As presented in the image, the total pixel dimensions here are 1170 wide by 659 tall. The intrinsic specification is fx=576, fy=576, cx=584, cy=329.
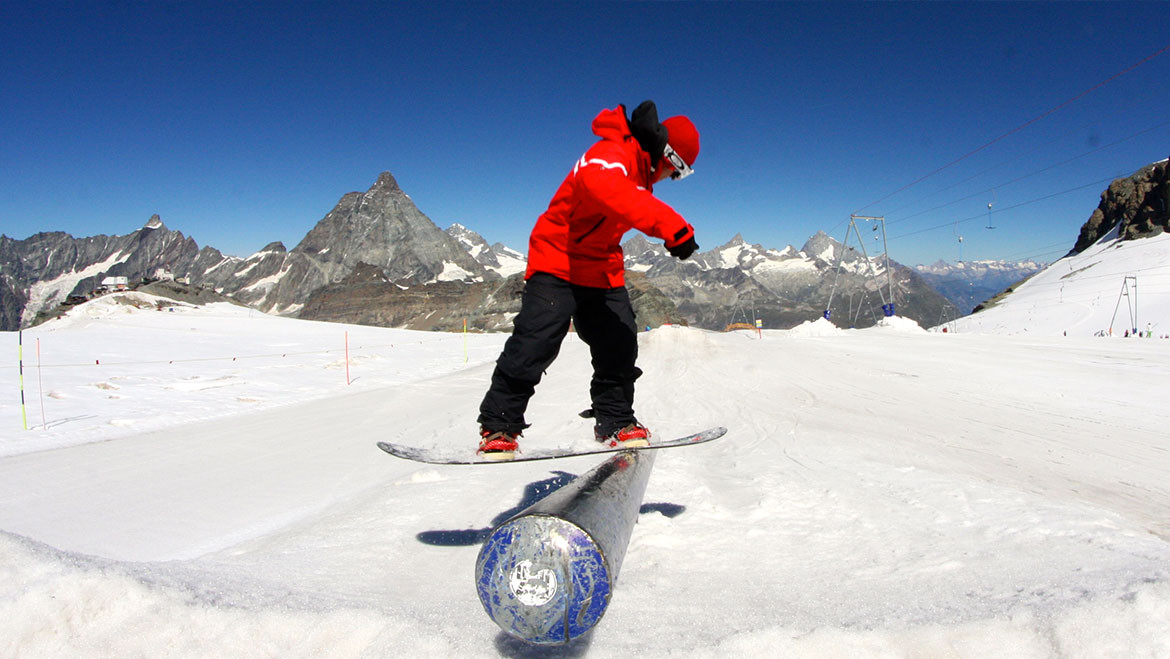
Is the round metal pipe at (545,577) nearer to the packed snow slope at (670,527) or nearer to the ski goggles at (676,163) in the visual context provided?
the packed snow slope at (670,527)

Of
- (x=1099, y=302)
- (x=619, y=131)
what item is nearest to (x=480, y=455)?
(x=619, y=131)

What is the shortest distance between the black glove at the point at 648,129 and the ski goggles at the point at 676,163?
0.18 feet

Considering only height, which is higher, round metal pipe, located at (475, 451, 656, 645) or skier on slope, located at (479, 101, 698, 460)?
skier on slope, located at (479, 101, 698, 460)

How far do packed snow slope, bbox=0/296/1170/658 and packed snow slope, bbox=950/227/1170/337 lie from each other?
139 ft

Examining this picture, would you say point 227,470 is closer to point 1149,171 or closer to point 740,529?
point 740,529

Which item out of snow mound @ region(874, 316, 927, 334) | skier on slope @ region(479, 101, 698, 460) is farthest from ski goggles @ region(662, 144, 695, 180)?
snow mound @ region(874, 316, 927, 334)

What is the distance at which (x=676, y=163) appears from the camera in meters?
3.16

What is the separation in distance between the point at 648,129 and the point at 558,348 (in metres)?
1.26

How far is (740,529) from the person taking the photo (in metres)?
2.61

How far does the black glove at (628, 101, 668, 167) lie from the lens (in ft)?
9.84

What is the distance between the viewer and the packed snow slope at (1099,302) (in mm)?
43312

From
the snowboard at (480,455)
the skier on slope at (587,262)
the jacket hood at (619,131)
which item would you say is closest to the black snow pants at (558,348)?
the skier on slope at (587,262)

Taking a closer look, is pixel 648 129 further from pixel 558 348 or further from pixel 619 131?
pixel 558 348

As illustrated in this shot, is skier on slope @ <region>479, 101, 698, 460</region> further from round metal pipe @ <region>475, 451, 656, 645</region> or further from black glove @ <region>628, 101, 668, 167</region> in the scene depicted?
round metal pipe @ <region>475, 451, 656, 645</region>
